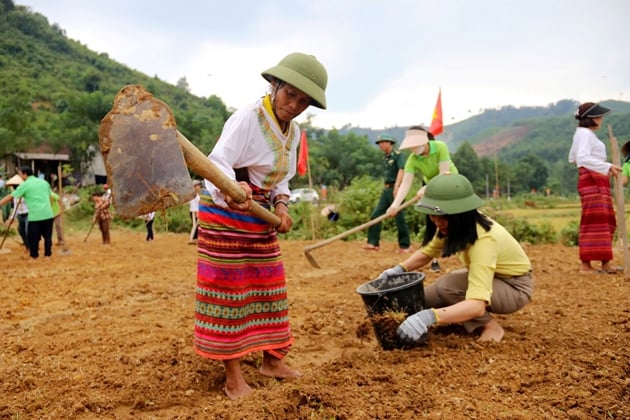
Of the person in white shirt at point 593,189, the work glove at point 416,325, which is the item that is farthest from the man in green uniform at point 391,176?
Result: the work glove at point 416,325

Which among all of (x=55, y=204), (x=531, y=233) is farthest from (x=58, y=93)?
(x=531, y=233)

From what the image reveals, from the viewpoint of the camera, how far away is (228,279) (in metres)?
2.46

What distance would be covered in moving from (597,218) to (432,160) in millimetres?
1729

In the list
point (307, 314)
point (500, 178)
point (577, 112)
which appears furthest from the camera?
point (500, 178)

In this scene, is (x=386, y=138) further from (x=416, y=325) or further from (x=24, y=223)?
(x=24, y=223)

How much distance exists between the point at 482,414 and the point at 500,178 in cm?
3940

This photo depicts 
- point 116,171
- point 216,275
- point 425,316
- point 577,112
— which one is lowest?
point 425,316

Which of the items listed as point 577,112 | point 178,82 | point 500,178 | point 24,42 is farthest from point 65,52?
point 577,112

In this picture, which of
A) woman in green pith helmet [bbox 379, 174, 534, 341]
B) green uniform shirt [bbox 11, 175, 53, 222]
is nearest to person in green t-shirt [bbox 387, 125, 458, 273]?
woman in green pith helmet [bbox 379, 174, 534, 341]

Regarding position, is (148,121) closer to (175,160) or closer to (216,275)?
(175,160)

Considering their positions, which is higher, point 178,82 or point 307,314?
point 178,82

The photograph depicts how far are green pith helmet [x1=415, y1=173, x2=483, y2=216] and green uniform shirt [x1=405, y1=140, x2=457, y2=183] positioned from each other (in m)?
2.22

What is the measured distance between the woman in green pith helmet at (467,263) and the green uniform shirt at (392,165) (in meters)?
4.12

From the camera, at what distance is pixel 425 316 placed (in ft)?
9.22
